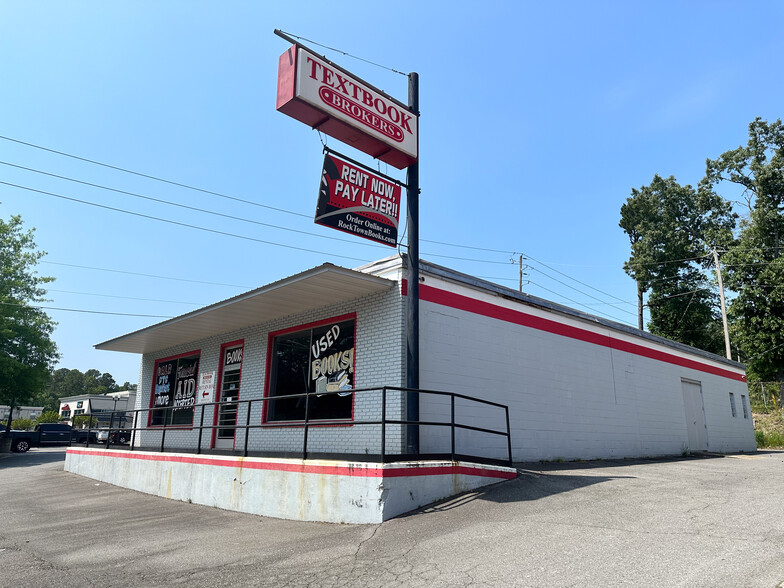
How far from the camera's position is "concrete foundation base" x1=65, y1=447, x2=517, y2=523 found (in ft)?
24.0

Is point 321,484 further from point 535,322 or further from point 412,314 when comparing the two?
point 535,322

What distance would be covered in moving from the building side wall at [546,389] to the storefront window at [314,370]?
172 centimetres

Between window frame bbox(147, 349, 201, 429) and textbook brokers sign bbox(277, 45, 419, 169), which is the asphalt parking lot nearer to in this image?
window frame bbox(147, 349, 201, 429)

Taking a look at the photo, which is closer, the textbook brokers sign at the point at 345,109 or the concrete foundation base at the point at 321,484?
the concrete foundation base at the point at 321,484

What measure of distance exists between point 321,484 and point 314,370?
4.08 meters

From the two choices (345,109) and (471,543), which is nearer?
(471,543)

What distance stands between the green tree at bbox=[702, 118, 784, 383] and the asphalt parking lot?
28.0 m

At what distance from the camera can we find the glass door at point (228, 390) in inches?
559

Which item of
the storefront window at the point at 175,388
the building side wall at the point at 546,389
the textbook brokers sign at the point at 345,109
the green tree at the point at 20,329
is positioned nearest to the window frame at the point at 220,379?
the storefront window at the point at 175,388

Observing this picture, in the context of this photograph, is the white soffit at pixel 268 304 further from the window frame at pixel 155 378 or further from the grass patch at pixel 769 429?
the grass patch at pixel 769 429

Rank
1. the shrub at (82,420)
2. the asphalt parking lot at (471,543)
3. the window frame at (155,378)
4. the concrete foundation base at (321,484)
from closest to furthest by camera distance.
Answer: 1. the asphalt parking lot at (471,543)
2. the concrete foundation base at (321,484)
3. the window frame at (155,378)
4. the shrub at (82,420)

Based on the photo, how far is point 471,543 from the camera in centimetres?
593

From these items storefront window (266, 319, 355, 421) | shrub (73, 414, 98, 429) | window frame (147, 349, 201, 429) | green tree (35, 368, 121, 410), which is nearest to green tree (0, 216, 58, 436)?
shrub (73, 414, 98, 429)

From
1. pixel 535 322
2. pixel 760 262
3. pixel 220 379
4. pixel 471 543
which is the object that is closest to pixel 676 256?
pixel 760 262
